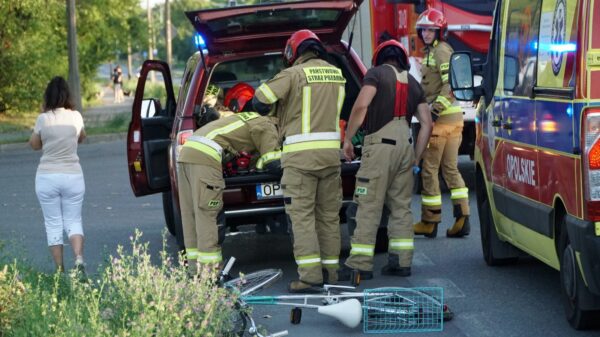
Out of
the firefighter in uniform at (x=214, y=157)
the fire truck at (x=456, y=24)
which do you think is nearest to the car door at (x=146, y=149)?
the firefighter in uniform at (x=214, y=157)

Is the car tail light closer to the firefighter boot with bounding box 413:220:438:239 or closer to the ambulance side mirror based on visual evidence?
the ambulance side mirror

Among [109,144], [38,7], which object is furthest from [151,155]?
[38,7]

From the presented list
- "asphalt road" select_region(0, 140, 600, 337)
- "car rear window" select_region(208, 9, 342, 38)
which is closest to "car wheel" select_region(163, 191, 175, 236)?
"asphalt road" select_region(0, 140, 600, 337)

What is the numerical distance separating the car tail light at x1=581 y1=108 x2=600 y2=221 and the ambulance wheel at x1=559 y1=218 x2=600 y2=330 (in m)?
0.44

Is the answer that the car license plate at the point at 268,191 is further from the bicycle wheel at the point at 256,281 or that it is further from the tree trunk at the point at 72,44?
the tree trunk at the point at 72,44

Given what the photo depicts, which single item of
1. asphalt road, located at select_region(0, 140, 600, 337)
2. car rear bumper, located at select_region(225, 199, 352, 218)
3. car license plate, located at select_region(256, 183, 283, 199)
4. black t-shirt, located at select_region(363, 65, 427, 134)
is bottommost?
asphalt road, located at select_region(0, 140, 600, 337)

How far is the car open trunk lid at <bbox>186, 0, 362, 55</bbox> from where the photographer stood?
955cm

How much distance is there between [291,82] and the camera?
873cm

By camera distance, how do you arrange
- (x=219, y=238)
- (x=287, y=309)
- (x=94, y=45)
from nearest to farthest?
1. (x=287, y=309)
2. (x=219, y=238)
3. (x=94, y=45)

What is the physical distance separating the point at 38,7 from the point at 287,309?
25343 mm

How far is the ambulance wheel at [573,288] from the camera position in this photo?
23.0 feet

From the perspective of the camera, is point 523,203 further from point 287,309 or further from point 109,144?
point 109,144

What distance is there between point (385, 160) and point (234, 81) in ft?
7.95

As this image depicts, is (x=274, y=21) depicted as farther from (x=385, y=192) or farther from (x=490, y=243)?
(x=490, y=243)
